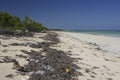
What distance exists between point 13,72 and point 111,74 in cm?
362

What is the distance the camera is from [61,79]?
621 centimetres

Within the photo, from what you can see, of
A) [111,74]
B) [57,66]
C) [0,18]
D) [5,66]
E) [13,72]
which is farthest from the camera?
[0,18]

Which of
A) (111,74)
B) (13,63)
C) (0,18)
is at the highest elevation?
(0,18)

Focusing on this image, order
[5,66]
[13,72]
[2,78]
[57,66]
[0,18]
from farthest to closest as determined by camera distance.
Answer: [0,18] → [57,66] → [5,66] → [13,72] → [2,78]

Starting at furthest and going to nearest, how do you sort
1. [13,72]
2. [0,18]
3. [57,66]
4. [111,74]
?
[0,18], [111,74], [57,66], [13,72]

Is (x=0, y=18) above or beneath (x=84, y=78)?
above

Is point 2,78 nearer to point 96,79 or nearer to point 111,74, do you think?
point 96,79

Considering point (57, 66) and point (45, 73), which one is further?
point (57, 66)

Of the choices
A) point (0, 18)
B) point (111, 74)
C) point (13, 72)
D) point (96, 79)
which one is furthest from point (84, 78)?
point (0, 18)

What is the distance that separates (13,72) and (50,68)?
1324mm

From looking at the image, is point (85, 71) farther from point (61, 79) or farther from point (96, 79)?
point (61, 79)

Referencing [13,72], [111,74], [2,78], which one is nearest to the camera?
[2,78]

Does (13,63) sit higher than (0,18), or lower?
lower

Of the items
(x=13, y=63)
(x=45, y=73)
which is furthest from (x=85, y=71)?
(x=13, y=63)
